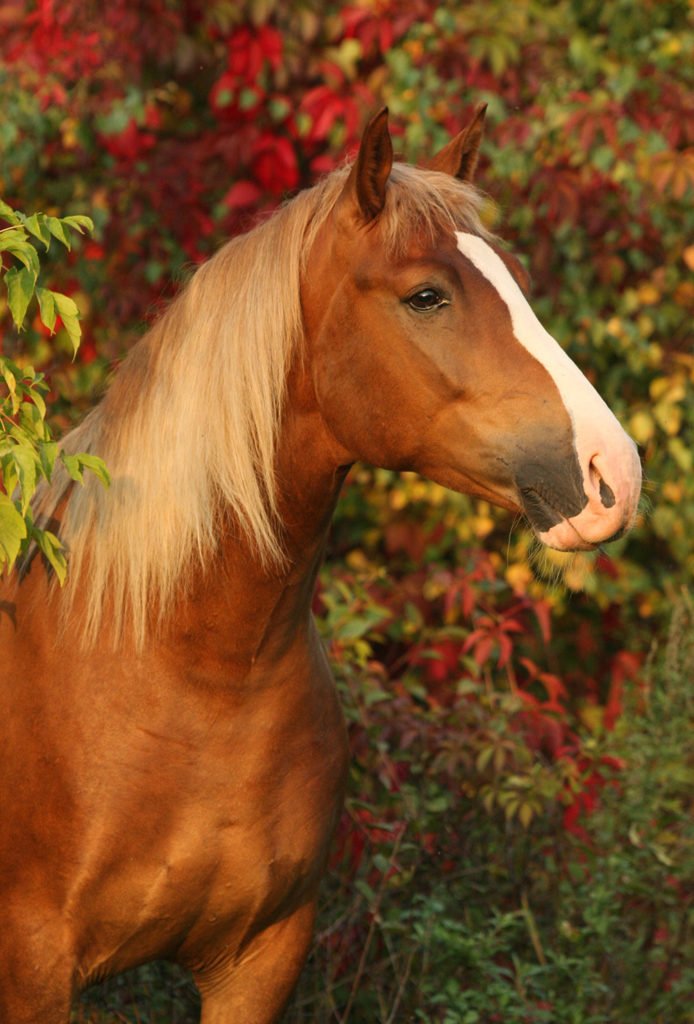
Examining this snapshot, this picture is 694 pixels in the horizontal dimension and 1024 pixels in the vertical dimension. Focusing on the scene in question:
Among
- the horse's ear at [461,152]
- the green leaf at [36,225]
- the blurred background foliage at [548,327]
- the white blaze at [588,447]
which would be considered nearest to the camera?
the white blaze at [588,447]

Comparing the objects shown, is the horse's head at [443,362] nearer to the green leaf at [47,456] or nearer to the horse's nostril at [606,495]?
the horse's nostril at [606,495]

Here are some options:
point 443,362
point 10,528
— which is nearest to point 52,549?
point 10,528

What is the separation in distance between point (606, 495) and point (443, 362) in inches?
13.3

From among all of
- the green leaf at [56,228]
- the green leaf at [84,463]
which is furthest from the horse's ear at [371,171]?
the green leaf at [84,463]

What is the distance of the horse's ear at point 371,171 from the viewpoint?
1.86m

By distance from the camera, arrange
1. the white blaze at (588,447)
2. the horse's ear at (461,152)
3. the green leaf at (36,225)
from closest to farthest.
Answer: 1. the white blaze at (588,447)
2. the green leaf at (36,225)
3. the horse's ear at (461,152)

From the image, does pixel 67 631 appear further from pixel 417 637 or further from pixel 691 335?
pixel 691 335

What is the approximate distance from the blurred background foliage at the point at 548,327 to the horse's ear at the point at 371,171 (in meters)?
1.55

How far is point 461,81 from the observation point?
13.8 feet

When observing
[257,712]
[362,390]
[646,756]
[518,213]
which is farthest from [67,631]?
[518,213]

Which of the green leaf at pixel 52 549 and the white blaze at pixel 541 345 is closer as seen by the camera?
the white blaze at pixel 541 345

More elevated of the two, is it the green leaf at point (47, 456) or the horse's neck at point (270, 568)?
the green leaf at point (47, 456)

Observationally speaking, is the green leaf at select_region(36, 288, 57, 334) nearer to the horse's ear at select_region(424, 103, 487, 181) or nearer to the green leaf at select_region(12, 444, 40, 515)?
the green leaf at select_region(12, 444, 40, 515)

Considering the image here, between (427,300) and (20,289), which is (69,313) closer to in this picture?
(20,289)
